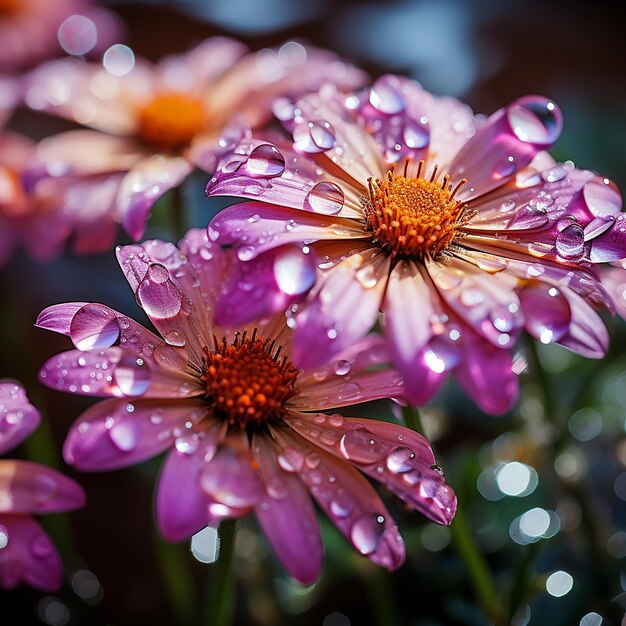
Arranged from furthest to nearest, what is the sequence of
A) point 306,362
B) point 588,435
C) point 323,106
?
point 588,435 < point 323,106 < point 306,362

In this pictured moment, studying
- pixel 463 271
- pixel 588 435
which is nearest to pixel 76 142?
pixel 463 271


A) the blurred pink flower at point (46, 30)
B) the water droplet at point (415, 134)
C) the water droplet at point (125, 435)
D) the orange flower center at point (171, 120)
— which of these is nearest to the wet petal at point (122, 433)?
the water droplet at point (125, 435)

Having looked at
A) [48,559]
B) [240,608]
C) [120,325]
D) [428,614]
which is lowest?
[240,608]

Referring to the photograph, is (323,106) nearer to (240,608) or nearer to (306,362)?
(306,362)

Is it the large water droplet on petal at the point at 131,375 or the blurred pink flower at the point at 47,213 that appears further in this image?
the blurred pink flower at the point at 47,213

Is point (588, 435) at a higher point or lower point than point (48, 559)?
lower

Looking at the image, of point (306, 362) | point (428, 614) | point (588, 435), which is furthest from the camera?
point (588, 435)

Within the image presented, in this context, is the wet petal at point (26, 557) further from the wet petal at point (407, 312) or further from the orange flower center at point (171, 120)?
the orange flower center at point (171, 120)
